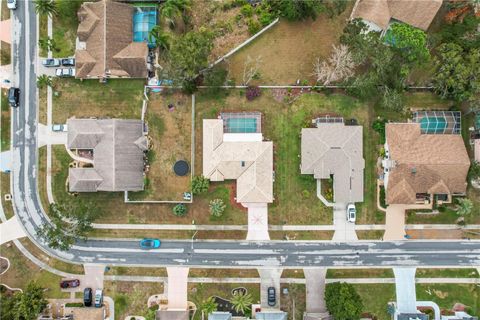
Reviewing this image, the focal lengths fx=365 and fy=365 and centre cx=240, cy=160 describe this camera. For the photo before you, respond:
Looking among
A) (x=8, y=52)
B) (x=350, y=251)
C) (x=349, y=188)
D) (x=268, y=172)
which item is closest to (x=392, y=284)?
(x=350, y=251)

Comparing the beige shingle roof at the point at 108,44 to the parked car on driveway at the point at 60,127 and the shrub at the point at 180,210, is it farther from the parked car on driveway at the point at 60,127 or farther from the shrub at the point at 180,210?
the shrub at the point at 180,210

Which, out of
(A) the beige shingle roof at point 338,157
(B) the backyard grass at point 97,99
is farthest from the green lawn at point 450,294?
(B) the backyard grass at point 97,99

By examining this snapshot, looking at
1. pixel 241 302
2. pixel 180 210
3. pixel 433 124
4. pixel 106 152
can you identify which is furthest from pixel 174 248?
pixel 433 124

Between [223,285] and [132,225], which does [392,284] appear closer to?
[223,285]

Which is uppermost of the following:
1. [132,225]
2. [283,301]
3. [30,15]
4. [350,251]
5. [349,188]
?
[30,15]

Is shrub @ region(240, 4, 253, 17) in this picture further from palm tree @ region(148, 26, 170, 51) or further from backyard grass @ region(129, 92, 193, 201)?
backyard grass @ region(129, 92, 193, 201)
